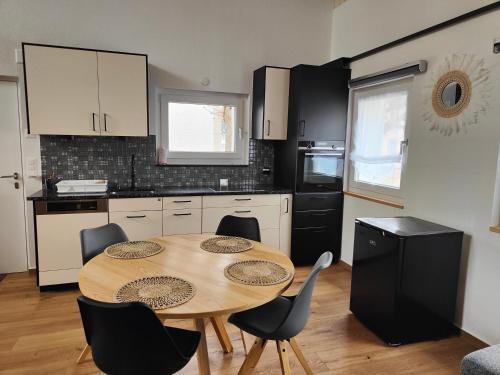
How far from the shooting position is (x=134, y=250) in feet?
7.31

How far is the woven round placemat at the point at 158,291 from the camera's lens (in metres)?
1.55

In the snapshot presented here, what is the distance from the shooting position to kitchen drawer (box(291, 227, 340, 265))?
3.97 metres

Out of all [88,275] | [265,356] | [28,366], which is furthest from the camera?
[265,356]

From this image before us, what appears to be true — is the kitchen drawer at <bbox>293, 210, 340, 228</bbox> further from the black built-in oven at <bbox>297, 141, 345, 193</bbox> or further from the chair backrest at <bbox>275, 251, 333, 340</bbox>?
the chair backrest at <bbox>275, 251, 333, 340</bbox>

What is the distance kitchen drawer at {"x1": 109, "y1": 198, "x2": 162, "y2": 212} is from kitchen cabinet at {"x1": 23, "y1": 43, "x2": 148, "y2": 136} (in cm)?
65

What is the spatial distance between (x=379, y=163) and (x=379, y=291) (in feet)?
4.67

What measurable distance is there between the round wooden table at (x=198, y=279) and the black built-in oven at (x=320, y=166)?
166cm

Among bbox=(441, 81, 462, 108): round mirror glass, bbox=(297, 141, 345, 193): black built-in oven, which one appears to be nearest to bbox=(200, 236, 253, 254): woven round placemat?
bbox=(297, 141, 345, 193): black built-in oven

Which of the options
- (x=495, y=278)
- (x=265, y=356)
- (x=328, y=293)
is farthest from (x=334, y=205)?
(x=265, y=356)

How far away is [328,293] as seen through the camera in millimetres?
3400

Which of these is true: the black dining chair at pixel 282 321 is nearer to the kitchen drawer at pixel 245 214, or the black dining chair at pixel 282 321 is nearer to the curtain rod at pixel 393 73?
the kitchen drawer at pixel 245 214

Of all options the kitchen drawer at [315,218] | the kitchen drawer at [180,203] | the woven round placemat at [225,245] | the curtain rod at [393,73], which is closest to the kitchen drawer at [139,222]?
the kitchen drawer at [180,203]

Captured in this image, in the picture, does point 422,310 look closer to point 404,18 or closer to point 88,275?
point 88,275

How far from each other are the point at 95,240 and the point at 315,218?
94.6 inches
